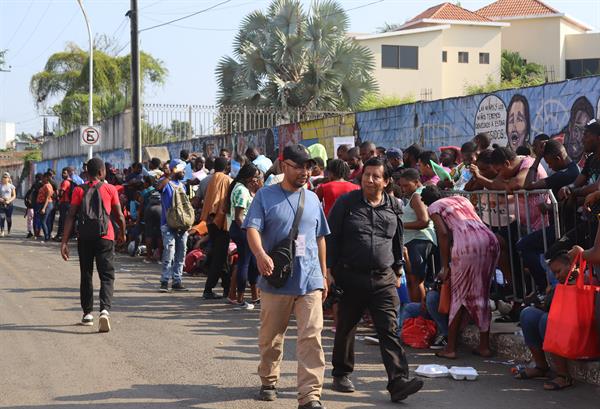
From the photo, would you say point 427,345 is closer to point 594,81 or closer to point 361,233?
point 361,233

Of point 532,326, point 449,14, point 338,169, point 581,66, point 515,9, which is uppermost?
point 515,9

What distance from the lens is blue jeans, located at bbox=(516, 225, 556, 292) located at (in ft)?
29.1

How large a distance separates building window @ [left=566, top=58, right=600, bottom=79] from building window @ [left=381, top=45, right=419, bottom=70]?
897cm

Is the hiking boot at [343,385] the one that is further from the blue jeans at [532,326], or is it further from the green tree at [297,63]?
the green tree at [297,63]

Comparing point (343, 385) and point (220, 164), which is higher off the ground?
point (220, 164)

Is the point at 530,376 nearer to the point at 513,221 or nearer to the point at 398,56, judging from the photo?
the point at 513,221

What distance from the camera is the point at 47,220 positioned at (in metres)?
24.8

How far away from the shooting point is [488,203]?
31.5ft

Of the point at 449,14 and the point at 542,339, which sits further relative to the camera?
the point at 449,14

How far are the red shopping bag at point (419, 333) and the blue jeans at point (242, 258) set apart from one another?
308 cm

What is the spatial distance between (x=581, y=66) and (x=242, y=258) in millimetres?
44031

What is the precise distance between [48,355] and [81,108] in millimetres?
52926

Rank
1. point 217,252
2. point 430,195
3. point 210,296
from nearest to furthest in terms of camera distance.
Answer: point 430,195 → point 217,252 → point 210,296

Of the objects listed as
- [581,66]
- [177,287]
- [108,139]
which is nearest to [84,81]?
[108,139]
